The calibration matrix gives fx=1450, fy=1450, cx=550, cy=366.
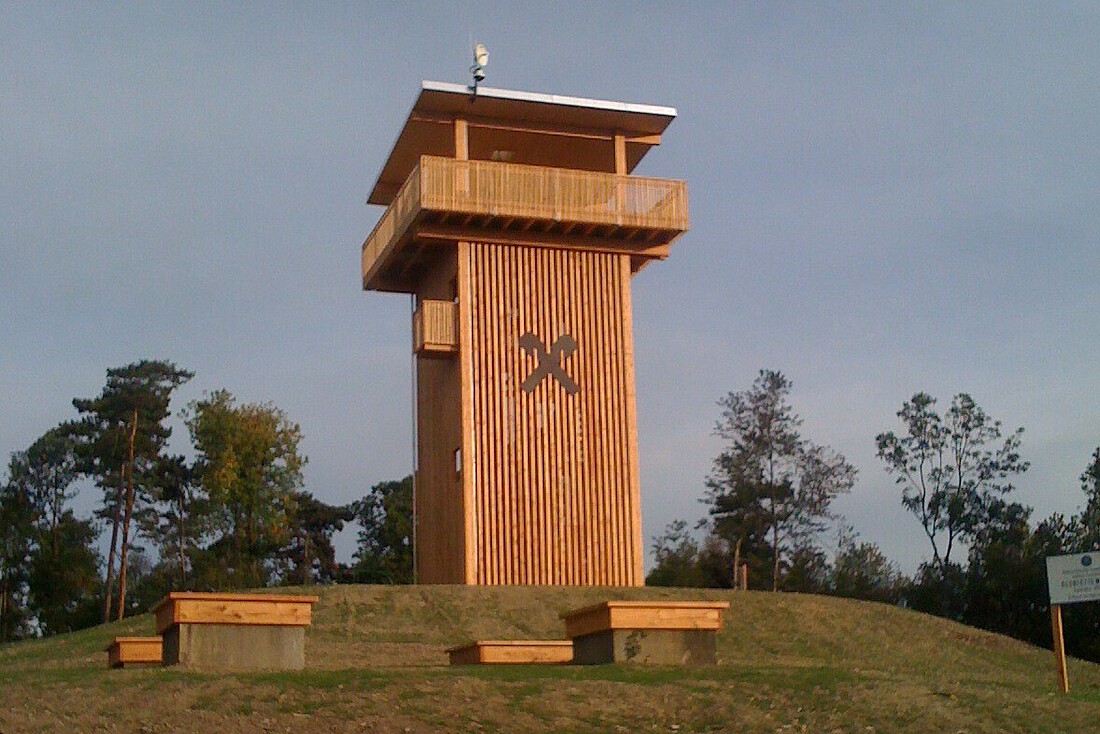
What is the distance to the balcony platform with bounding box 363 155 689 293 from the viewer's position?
2578 centimetres

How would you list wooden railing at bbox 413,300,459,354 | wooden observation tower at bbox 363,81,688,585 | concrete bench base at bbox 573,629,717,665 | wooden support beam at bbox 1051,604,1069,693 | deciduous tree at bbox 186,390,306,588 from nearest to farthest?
concrete bench base at bbox 573,629,717,665
wooden support beam at bbox 1051,604,1069,693
wooden observation tower at bbox 363,81,688,585
wooden railing at bbox 413,300,459,354
deciduous tree at bbox 186,390,306,588

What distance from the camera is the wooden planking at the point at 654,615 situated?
13.7m

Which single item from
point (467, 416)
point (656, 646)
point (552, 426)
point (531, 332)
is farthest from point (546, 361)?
point (656, 646)

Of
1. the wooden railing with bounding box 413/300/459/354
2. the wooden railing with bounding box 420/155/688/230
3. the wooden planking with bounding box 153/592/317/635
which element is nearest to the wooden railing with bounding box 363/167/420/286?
the wooden railing with bounding box 420/155/688/230

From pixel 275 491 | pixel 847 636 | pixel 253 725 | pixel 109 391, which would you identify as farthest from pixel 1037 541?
Answer: pixel 109 391

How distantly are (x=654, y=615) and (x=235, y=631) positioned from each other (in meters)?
3.97

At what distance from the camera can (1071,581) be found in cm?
1560

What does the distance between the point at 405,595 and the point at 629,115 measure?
1044 cm

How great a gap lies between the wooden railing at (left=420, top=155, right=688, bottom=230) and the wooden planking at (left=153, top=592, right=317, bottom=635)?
1266 centimetres

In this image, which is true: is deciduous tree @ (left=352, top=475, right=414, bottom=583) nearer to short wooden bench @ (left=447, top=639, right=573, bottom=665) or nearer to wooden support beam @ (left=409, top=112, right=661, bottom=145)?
wooden support beam @ (left=409, top=112, right=661, bottom=145)

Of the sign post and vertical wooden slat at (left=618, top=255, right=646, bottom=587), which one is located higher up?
vertical wooden slat at (left=618, top=255, right=646, bottom=587)

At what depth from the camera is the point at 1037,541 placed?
3578cm

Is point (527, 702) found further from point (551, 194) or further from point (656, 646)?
point (551, 194)

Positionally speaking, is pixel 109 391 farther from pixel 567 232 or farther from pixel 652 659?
pixel 652 659
